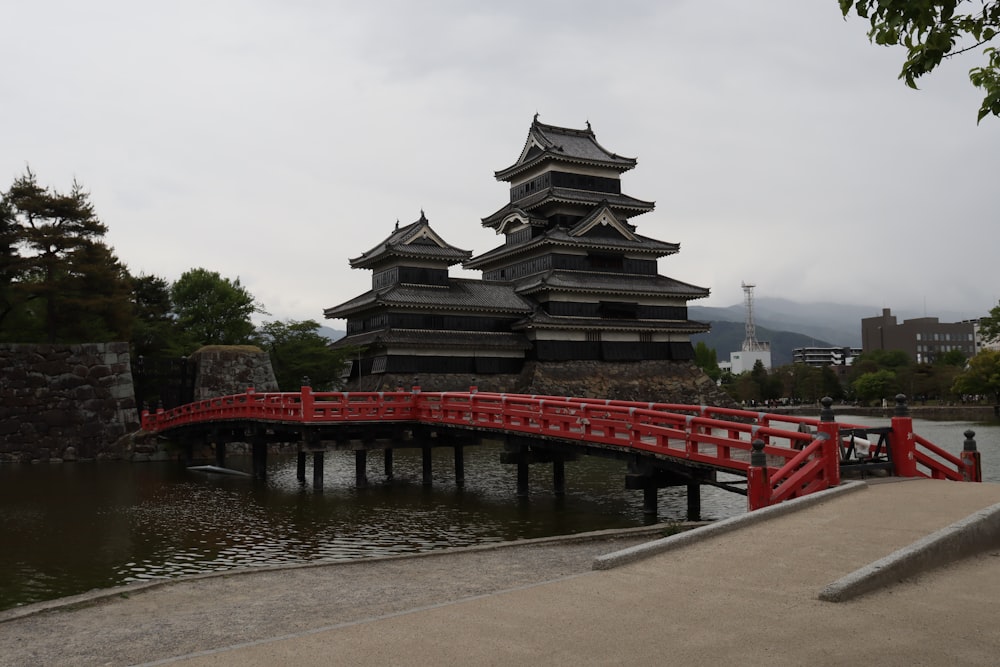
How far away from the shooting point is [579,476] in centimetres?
2814

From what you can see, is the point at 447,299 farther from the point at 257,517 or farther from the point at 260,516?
the point at 257,517

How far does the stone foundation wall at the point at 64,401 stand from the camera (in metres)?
35.9

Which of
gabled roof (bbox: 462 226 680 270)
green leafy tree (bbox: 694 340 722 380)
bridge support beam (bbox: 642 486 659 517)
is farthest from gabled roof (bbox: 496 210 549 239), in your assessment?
green leafy tree (bbox: 694 340 722 380)

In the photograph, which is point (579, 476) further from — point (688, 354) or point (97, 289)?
point (688, 354)

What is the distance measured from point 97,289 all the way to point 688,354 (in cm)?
3703

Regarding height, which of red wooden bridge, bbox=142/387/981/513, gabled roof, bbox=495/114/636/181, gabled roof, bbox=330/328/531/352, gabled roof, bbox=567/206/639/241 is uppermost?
gabled roof, bbox=495/114/636/181

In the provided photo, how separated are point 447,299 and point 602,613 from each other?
138ft

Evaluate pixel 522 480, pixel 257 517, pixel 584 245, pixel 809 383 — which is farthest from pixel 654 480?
pixel 809 383

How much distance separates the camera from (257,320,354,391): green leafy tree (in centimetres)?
4768

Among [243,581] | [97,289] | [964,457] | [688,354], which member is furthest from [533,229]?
[243,581]

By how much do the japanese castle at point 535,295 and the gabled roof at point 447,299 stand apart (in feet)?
0.29

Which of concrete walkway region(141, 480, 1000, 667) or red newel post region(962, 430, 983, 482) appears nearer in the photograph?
concrete walkway region(141, 480, 1000, 667)

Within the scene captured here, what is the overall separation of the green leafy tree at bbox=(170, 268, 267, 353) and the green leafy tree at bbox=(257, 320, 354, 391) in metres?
3.37

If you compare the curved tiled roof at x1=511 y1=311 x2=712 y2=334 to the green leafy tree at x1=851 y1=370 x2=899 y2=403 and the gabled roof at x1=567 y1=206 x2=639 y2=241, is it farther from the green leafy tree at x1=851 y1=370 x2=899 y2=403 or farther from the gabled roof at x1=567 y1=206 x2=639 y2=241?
the green leafy tree at x1=851 y1=370 x2=899 y2=403
